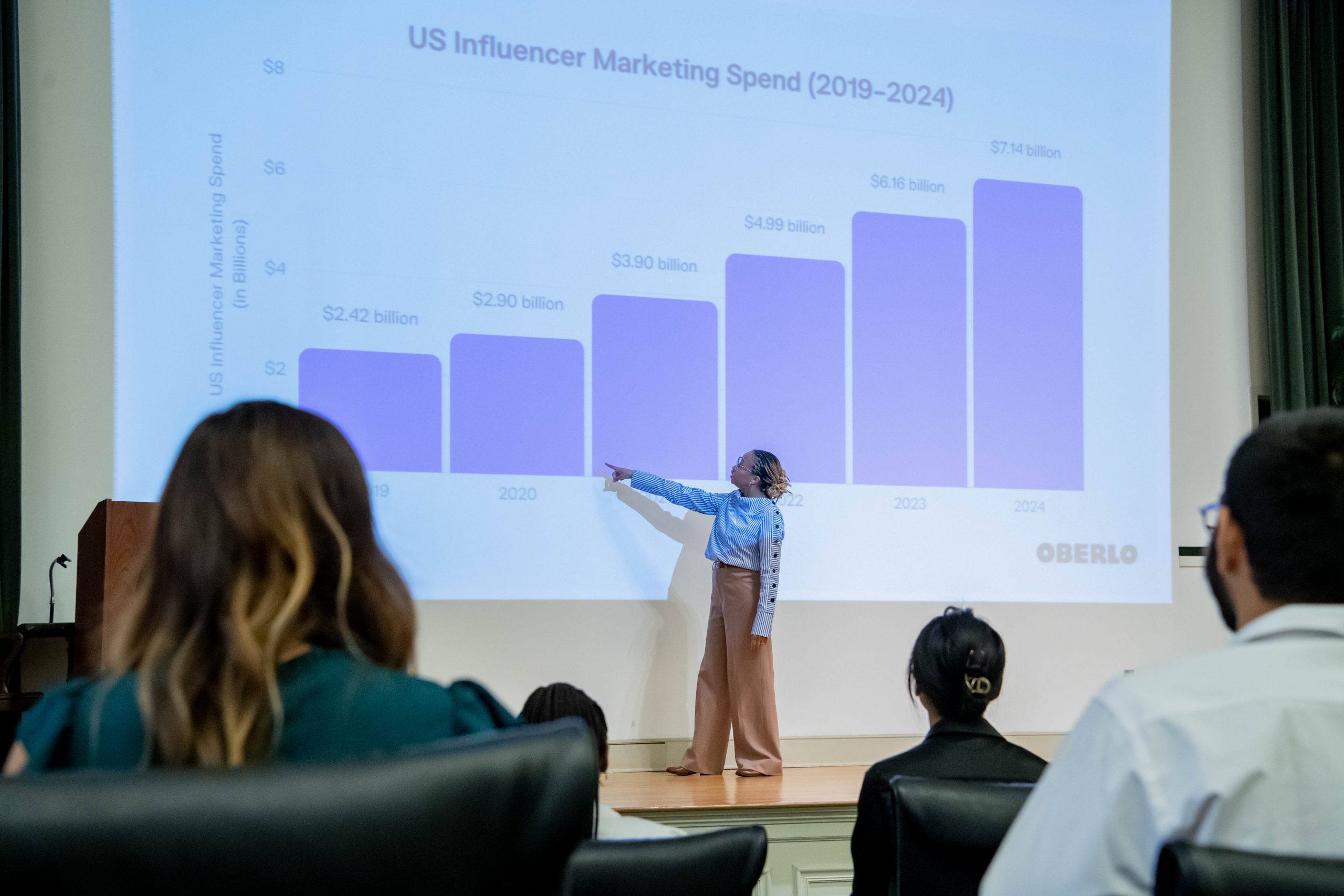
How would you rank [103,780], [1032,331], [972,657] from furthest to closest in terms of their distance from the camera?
[1032,331] < [972,657] < [103,780]

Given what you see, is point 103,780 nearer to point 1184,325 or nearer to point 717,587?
point 717,587

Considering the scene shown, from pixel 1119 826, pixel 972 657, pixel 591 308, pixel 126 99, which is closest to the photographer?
pixel 1119 826

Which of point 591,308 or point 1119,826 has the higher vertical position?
point 591,308

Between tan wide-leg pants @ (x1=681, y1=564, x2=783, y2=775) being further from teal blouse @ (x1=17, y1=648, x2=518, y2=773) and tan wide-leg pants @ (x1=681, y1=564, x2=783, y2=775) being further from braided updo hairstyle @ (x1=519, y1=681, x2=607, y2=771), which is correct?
teal blouse @ (x1=17, y1=648, x2=518, y2=773)

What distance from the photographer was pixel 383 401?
12.6ft

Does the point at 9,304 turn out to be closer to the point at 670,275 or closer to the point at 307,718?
the point at 670,275

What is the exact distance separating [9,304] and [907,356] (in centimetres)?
315

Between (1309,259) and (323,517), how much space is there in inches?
211

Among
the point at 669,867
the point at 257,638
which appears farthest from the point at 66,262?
the point at 257,638

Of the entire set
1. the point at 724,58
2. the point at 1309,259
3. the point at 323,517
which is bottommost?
the point at 323,517

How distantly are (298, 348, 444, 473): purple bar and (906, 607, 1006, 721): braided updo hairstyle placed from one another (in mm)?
2260

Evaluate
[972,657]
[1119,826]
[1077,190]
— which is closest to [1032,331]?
[1077,190]

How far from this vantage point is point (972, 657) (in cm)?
199

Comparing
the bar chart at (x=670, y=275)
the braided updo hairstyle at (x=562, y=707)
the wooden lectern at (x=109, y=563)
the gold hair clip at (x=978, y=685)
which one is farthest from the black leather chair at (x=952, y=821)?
the bar chart at (x=670, y=275)
